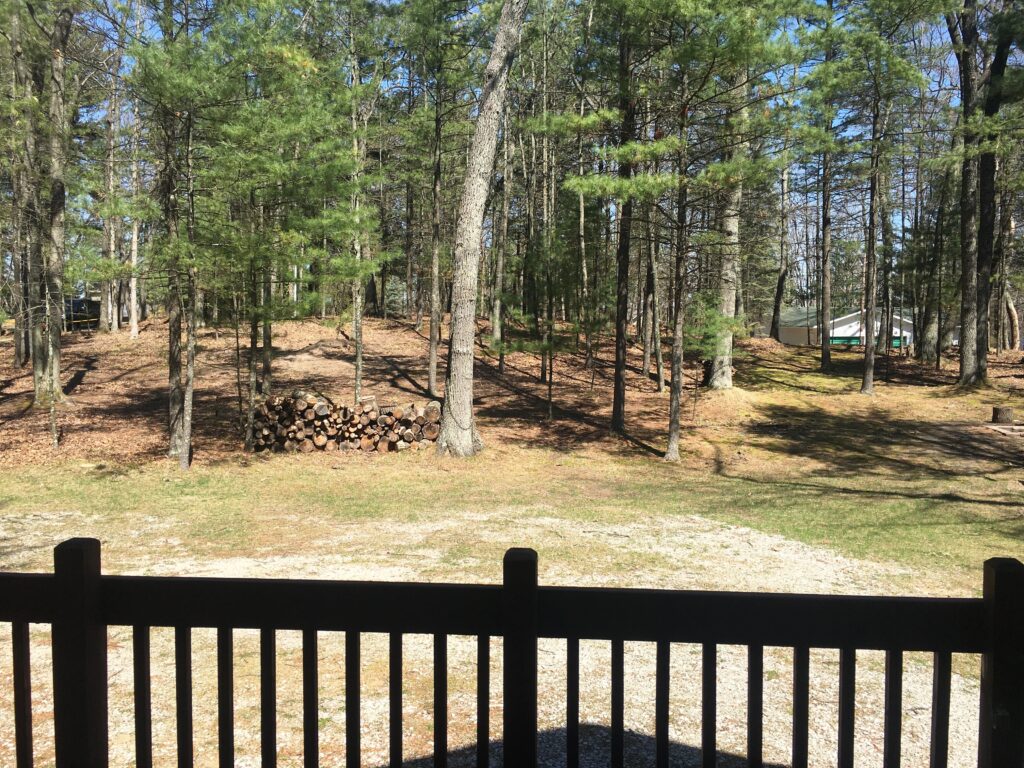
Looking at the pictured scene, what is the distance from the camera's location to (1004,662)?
1.81 m

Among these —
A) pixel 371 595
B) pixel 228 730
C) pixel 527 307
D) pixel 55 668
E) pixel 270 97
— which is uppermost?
pixel 270 97

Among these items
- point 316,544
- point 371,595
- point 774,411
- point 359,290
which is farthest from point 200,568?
point 774,411

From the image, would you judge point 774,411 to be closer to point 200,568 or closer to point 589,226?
point 589,226

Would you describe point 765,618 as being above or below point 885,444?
above

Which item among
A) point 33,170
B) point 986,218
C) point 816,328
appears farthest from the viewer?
point 816,328

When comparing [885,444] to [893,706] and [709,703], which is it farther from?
[709,703]

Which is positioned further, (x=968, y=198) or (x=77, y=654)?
(x=968, y=198)

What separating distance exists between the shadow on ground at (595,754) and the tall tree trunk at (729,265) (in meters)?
10.4

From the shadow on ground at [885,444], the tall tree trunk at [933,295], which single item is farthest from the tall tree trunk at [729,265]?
the tall tree trunk at [933,295]

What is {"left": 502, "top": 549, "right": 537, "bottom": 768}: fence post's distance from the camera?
1.92 m

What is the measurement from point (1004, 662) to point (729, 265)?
17266 millimetres

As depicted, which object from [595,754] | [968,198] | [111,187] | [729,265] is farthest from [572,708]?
[968,198]

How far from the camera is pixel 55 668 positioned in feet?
6.73

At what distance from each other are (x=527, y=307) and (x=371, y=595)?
16.7 meters
